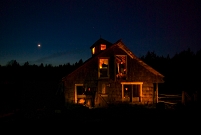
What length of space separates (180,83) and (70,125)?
2777 centimetres

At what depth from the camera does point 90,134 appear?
29.6ft

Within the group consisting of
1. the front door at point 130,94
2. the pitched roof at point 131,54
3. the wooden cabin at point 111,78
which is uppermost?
the pitched roof at point 131,54

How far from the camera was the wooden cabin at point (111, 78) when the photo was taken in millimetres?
21125

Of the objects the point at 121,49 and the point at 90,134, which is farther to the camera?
the point at 121,49

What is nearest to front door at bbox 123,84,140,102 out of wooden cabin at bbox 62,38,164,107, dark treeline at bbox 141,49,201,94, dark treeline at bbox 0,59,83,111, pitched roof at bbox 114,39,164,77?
wooden cabin at bbox 62,38,164,107

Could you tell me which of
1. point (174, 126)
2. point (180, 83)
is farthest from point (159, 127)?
point (180, 83)

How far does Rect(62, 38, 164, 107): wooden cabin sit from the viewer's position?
69.3 ft

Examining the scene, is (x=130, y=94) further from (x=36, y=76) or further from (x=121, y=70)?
(x=36, y=76)

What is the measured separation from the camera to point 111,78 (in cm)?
2158

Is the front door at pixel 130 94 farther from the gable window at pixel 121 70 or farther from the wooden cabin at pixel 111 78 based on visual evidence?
the gable window at pixel 121 70

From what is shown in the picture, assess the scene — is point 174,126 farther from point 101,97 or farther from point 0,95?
point 0,95

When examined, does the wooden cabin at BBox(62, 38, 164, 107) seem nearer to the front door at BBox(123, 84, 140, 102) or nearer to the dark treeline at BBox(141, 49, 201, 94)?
the front door at BBox(123, 84, 140, 102)

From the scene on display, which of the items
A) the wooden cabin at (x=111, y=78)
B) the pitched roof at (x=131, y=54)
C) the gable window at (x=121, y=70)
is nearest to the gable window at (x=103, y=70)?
the wooden cabin at (x=111, y=78)

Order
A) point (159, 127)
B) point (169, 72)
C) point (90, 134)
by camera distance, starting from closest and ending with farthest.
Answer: point (90, 134), point (159, 127), point (169, 72)
